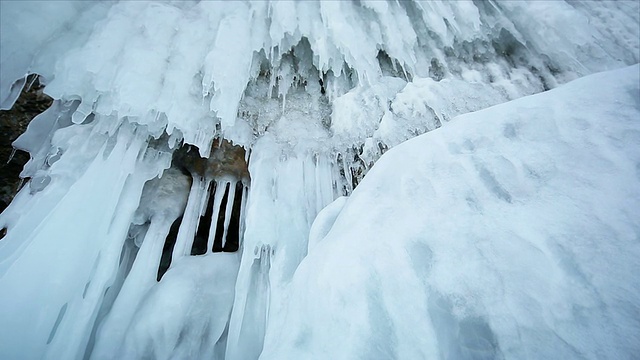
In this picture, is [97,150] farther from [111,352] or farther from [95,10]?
[111,352]

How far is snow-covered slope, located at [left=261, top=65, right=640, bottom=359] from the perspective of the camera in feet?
3.48

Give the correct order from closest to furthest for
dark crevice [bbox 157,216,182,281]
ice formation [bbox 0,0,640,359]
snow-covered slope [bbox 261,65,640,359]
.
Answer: snow-covered slope [bbox 261,65,640,359]
ice formation [bbox 0,0,640,359]
dark crevice [bbox 157,216,182,281]

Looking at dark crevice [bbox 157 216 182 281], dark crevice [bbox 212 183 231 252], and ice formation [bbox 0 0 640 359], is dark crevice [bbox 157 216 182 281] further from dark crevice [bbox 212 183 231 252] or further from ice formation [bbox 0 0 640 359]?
dark crevice [bbox 212 183 231 252]

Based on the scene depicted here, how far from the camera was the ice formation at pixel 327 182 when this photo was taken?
1.21 metres

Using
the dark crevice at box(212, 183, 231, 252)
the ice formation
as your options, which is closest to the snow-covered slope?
the ice formation

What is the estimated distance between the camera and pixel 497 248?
1271 millimetres

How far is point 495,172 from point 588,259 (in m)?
0.54

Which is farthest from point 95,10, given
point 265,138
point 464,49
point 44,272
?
point 464,49

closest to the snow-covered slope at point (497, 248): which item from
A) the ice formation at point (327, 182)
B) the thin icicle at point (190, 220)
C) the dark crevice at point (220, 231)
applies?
the ice formation at point (327, 182)

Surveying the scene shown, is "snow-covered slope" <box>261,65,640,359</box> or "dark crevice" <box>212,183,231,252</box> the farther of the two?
"dark crevice" <box>212,183,231,252</box>

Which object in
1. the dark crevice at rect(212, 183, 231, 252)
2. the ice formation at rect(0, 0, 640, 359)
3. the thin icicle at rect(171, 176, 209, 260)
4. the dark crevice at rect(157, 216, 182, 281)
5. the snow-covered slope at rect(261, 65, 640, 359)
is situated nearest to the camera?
the snow-covered slope at rect(261, 65, 640, 359)

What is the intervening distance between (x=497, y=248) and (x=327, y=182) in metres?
2.42

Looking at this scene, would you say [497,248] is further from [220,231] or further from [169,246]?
[169,246]

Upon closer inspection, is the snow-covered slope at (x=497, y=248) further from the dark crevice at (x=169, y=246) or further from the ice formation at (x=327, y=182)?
the dark crevice at (x=169, y=246)
